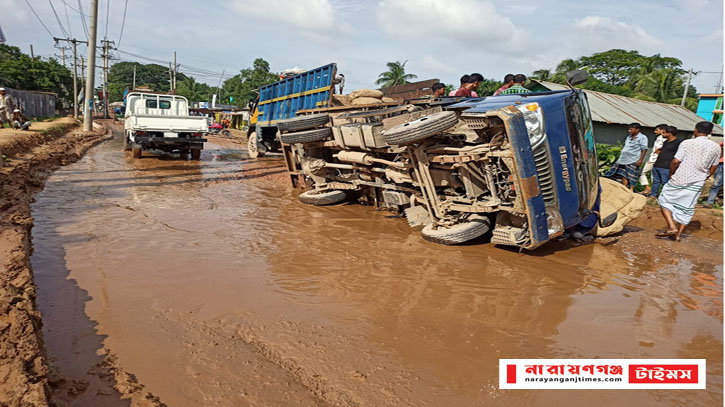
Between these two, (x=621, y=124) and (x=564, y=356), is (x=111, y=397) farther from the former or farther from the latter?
(x=621, y=124)

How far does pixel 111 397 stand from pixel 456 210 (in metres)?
3.77

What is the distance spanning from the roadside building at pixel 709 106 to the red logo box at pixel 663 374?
28.7 metres

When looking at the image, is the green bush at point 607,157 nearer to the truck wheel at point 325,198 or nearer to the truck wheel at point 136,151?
the truck wheel at point 325,198

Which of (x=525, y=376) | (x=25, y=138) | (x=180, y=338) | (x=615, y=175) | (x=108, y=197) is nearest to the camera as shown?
(x=525, y=376)

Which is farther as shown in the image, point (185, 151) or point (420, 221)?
point (185, 151)

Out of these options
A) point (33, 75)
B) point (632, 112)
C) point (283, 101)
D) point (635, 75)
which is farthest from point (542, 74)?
point (33, 75)

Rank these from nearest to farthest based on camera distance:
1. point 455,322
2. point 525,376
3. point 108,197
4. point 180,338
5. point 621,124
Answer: point 525,376
point 180,338
point 455,322
point 108,197
point 621,124

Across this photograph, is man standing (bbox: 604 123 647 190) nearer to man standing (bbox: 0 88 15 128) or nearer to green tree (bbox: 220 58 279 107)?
man standing (bbox: 0 88 15 128)

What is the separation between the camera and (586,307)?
147 inches

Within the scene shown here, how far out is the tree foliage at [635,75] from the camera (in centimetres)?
2711

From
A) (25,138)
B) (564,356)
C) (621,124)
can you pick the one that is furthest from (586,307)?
(25,138)

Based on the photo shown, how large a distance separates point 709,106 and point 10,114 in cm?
3429

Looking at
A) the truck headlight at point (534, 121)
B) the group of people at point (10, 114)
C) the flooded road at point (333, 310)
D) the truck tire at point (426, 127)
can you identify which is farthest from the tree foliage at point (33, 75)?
the truck headlight at point (534, 121)

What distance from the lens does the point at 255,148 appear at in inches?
561
